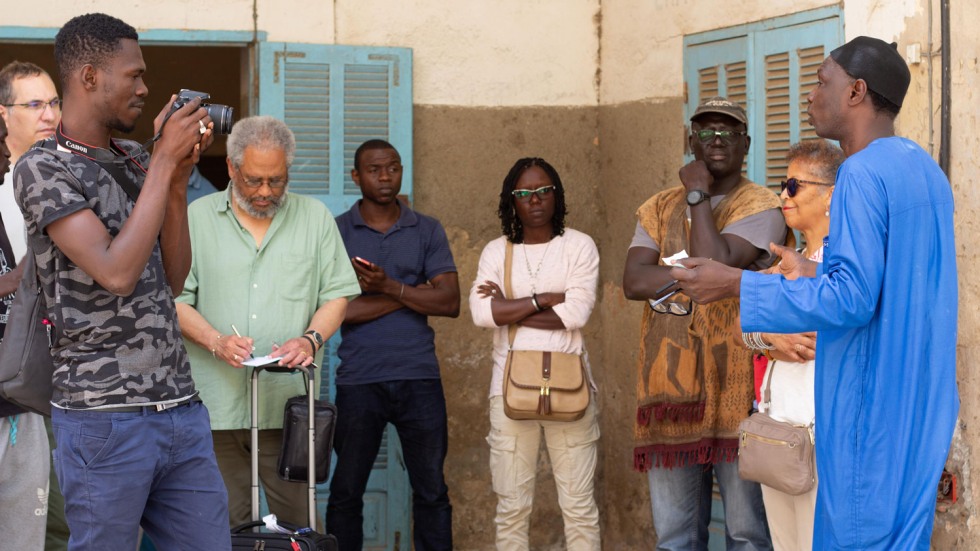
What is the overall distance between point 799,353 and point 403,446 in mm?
2172

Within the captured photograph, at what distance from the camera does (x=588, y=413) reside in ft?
17.3

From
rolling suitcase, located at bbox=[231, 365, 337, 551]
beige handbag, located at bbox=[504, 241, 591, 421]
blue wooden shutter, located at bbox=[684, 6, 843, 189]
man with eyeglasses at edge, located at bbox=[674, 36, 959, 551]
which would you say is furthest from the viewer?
beige handbag, located at bbox=[504, 241, 591, 421]

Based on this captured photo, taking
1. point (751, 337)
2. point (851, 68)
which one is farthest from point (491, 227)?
point (851, 68)

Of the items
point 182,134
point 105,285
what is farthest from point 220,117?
point 105,285

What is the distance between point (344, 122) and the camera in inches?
238

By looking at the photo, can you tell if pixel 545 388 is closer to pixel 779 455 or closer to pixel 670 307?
pixel 670 307

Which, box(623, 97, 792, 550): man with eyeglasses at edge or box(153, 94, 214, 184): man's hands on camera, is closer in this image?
box(153, 94, 214, 184): man's hands on camera

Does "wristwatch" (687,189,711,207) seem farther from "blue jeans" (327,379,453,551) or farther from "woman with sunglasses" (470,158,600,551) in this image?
"blue jeans" (327,379,453,551)

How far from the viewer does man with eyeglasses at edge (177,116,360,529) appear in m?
4.65

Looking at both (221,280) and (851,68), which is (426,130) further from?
(851,68)

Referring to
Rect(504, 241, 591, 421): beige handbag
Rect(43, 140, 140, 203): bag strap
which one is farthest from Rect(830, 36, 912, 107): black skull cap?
Rect(504, 241, 591, 421): beige handbag

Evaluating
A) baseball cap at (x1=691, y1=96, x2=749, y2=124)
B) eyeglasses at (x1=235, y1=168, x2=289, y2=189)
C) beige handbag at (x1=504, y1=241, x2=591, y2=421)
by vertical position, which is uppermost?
baseball cap at (x1=691, y1=96, x2=749, y2=124)

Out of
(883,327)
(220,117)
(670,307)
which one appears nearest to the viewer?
(883,327)

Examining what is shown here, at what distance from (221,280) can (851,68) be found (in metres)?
2.58
